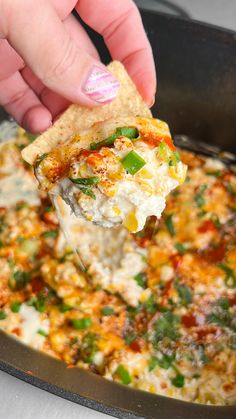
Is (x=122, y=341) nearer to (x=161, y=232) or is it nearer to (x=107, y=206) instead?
(x=161, y=232)

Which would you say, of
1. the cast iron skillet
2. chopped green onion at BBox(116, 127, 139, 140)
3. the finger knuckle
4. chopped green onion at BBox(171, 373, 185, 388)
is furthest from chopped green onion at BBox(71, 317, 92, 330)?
the finger knuckle

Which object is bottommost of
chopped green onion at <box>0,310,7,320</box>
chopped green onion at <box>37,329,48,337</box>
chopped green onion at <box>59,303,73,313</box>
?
chopped green onion at <box>59,303,73,313</box>

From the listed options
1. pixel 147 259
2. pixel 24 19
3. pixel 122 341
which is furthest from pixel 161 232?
pixel 24 19

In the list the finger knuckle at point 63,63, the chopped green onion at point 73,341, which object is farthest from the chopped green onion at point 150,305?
the finger knuckle at point 63,63

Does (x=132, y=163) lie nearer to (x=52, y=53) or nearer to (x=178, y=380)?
(x=52, y=53)

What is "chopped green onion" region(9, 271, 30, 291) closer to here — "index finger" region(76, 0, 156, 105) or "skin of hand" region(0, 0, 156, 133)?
"skin of hand" region(0, 0, 156, 133)

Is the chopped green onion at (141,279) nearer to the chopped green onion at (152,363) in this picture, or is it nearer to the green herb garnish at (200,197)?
the chopped green onion at (152,363)
